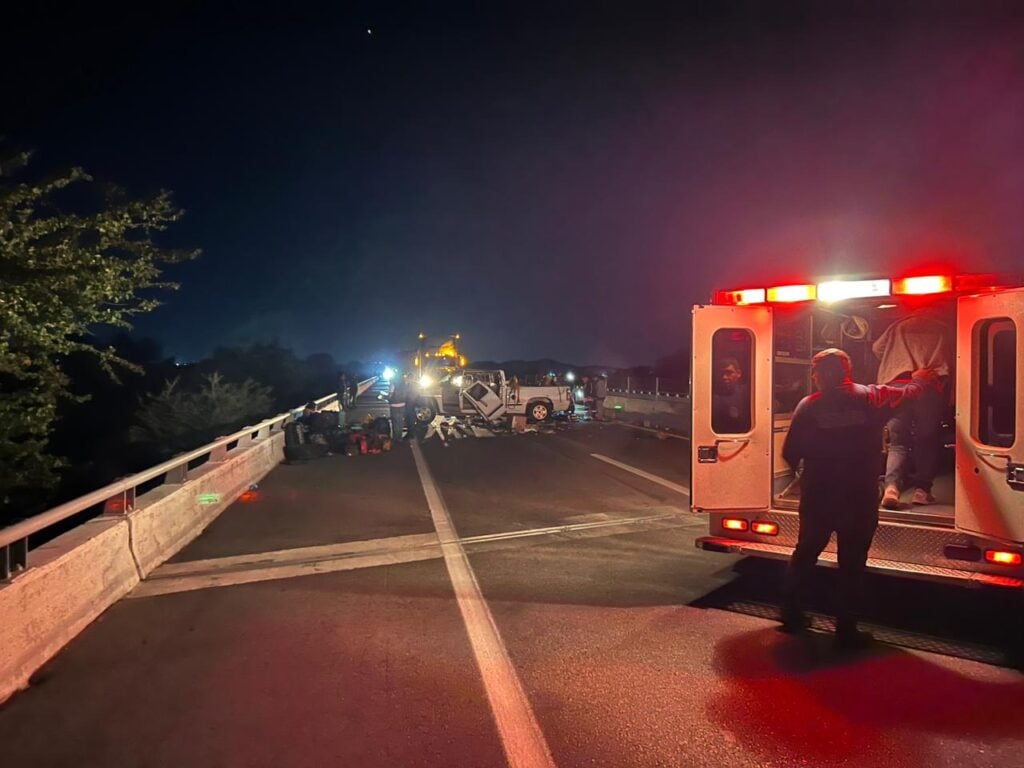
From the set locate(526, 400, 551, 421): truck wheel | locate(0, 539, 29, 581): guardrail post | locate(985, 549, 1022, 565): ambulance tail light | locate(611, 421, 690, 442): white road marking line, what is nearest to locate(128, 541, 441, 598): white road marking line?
locate(0, 539, 29, 581): guardrail post

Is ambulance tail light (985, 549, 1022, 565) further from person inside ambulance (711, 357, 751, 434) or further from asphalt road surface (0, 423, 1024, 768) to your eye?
person inside ambulance (711, 357, 751, 434)

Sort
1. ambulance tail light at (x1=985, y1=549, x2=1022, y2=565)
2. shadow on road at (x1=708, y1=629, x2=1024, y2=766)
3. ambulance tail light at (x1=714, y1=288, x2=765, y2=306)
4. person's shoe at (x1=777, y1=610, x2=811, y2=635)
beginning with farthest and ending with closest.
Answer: ambulance tail light at (x1=714, y1=288, x2=765, y2=306)
person's shoe at (x1=777, y1=610, x2=811, y2=635)
ambulance tail light at (x1=985, y1=549, x2=1022, y2=565)
shadow on road at (x1=708, y1=629, x2=1024, y2=766)

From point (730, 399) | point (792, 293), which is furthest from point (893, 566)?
point (792, 293)

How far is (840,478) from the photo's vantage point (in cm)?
527

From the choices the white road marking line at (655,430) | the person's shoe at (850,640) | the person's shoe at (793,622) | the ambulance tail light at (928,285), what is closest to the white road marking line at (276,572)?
the person's shoe at (793,622)

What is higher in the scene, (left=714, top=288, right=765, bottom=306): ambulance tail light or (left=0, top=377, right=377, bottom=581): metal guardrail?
(left=714, top=288, right=765, bottom=306): ambulance tail light

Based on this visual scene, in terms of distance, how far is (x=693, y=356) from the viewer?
637 cm

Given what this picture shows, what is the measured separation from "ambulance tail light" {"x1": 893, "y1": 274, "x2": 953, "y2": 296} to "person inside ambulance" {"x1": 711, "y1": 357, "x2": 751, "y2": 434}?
1564 millimetres

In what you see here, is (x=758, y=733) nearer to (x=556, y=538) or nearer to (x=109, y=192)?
(x=556, y=538)

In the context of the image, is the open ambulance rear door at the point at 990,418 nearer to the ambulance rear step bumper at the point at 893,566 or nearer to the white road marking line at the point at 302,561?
the ambulance rear step bumper at the point at 893,566

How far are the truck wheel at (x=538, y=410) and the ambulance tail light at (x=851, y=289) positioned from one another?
19302mm

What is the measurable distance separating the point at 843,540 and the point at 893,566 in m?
0.65

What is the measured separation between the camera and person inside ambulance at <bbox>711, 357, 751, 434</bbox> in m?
6.51

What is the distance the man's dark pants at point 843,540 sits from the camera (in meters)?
5.24
